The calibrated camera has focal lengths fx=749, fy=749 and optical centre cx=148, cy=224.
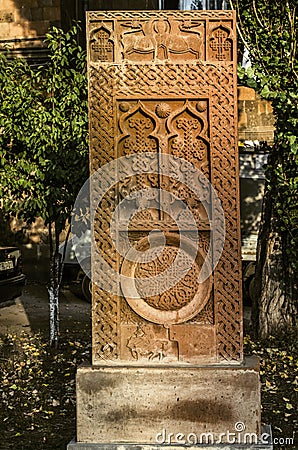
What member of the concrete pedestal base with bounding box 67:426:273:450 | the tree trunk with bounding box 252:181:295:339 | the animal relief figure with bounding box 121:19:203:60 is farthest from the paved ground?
the animal relief figure with bounding box 121:19:203:60

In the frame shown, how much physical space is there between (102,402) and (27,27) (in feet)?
37.4

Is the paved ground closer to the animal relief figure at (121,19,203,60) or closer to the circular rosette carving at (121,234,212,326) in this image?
the circular rosette carving at (121,234,212,326)

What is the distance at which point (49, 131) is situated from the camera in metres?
8.20

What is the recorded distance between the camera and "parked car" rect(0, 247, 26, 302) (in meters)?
10.9

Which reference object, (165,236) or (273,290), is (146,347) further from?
(273,290)

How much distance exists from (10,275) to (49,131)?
3.49m

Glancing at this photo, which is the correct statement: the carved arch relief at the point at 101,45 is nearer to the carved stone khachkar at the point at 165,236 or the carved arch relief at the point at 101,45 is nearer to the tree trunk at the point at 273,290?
the carved stone khachkar at the point at 165,236

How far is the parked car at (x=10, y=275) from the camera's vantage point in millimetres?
10891

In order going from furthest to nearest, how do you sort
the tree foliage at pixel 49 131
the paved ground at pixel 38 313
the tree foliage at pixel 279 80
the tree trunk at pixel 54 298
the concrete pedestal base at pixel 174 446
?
the paved ground at pixel 38 313 → the tree trunk at pixel 54 298 → the tree foliage at pixel 279 80 → the tree foliage at pixel 49 131 → the concrete pedestal base at pixel 174 446

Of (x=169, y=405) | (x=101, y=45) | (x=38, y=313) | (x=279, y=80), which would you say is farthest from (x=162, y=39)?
(x=38, y=313)

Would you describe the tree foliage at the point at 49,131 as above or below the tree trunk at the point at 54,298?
above

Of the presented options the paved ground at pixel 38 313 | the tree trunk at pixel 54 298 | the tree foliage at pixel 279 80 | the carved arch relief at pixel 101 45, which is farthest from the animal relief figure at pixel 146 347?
the paved ground at pixel 38 313

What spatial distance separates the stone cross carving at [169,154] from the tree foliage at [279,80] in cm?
373

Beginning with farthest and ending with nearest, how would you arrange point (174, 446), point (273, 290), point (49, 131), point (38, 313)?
1. point (38, 313)
2. point (273, 290)
3. point (49, 131)
4. point (174, 446)
